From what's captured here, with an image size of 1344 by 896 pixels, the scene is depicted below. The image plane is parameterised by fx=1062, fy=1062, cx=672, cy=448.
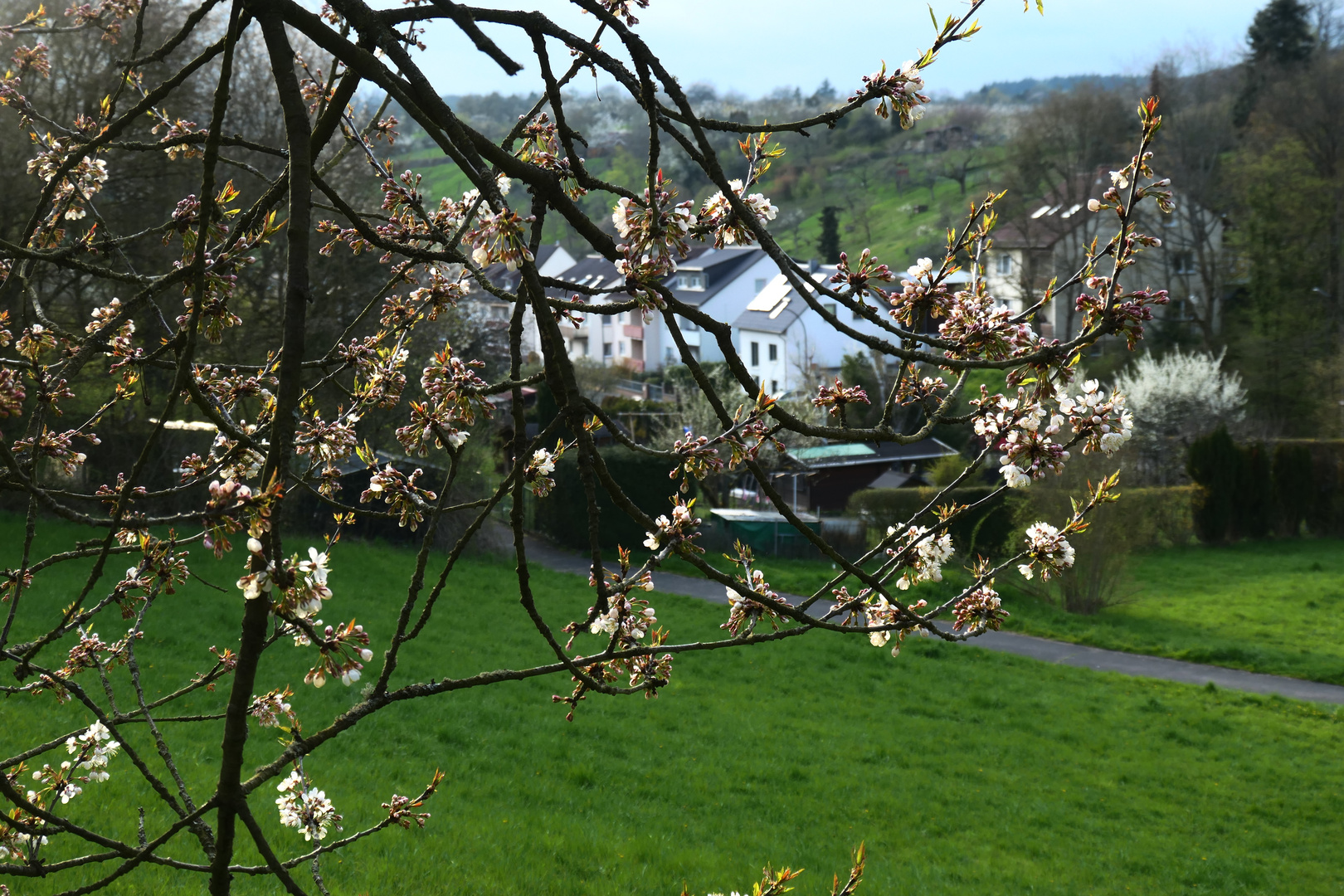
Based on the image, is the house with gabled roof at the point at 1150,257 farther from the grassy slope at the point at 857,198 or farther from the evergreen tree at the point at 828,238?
the evergreen tree at the point at 828,238

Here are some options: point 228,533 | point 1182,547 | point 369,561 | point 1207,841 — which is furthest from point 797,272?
point 1182,547

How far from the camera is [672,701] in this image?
1152cm

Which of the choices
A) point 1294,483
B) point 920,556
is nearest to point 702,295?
point 1294,483

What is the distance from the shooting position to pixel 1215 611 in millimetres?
18375

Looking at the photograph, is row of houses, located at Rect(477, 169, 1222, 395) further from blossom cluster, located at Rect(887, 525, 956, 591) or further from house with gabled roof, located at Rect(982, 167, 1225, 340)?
blossom cluster, located at Rect(887, 525, 956, 591)

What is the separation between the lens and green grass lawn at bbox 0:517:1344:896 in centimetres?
659

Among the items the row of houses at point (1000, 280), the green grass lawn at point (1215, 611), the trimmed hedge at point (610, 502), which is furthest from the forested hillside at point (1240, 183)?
the green grass lawn at point (1215, 611)

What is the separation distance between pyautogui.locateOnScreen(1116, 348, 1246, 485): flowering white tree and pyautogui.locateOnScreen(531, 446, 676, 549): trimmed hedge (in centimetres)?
1491

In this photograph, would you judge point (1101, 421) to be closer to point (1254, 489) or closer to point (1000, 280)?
point (1254, 489)

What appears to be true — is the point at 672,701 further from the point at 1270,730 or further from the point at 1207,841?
the point at 1270,730

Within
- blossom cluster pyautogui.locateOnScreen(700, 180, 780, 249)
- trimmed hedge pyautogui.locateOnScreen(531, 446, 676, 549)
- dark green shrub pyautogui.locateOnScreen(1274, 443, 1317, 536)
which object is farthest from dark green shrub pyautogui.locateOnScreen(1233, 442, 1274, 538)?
blossom cluster pyautogui.locateOnScreen(700, 180, 780, 249)

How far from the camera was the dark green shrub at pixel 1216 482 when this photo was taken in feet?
79.3

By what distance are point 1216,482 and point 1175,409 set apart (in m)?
4.98

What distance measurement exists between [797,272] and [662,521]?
0.46 meters
